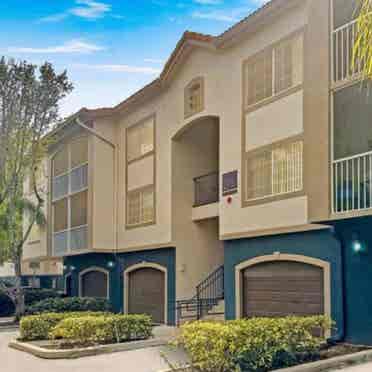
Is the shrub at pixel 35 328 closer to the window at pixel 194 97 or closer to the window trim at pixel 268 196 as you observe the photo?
the window trim at pixel 268 196

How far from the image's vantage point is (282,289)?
1777cm

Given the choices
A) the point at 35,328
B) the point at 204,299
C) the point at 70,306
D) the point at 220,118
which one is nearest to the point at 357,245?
the point at 220,118

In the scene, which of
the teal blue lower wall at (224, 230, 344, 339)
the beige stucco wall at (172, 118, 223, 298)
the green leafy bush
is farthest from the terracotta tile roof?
the green leafy bush

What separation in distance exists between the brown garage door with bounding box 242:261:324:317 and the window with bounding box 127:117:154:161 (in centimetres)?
790

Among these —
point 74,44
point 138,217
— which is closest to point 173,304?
point 138,217

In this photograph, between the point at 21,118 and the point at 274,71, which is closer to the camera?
the point at 274,71

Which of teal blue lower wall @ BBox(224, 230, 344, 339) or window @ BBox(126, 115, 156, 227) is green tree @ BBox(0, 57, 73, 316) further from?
teal blue lower wall @ BBox(224, 230, 344, 339)

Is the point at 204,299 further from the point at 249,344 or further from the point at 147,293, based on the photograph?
the point at 249,344

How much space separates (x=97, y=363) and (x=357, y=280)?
6348 millimetres

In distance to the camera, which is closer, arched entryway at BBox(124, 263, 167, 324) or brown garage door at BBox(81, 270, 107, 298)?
arched entryway at BBox(124, 263, 167, 324)

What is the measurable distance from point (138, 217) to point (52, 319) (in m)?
6.63

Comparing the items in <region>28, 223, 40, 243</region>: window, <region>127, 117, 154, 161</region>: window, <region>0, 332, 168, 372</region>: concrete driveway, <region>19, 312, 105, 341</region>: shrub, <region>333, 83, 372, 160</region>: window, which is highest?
<region>127, 117, 154, 161</region>: window

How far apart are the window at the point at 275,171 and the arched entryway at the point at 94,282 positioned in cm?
1150

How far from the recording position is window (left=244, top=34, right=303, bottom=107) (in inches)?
684
